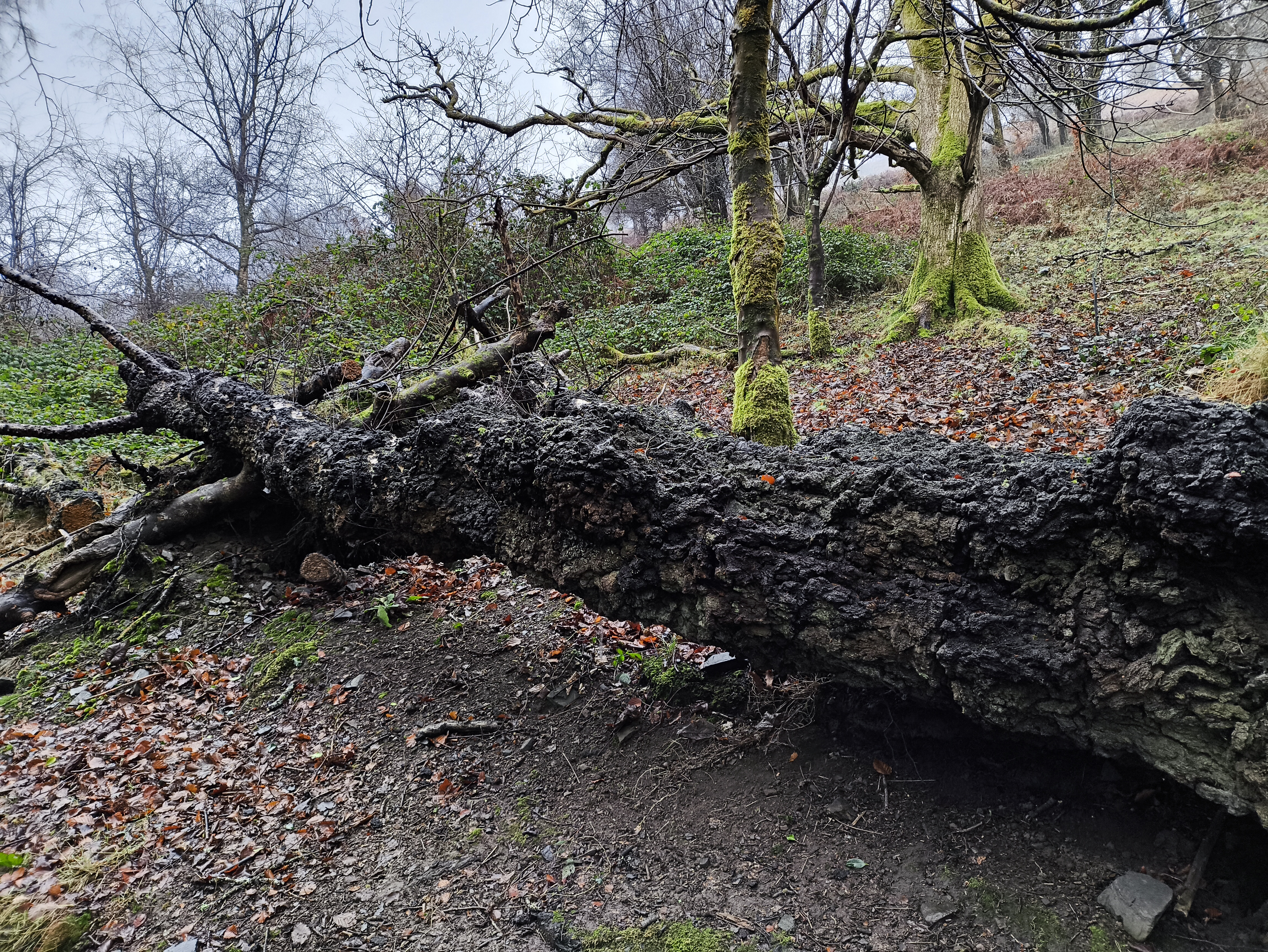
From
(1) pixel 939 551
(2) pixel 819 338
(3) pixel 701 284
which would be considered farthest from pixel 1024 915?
(3) pixel 701 284

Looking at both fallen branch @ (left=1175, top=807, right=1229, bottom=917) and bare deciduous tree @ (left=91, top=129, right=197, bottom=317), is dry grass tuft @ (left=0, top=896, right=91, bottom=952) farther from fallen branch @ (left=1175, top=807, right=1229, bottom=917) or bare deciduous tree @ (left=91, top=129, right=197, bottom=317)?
bare deciduous tree @ (left=91, top=129, right=197, bottom=317)

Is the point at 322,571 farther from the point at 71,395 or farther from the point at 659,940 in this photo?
the point at 71,395

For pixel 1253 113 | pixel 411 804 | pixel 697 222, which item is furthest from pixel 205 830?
pixel 1253 113

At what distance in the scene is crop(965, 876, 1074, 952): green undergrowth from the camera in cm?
174

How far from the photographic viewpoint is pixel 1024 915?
1.82 metres

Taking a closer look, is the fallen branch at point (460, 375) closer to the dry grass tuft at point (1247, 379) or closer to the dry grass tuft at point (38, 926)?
the dry grass tuft at point (38, 926)

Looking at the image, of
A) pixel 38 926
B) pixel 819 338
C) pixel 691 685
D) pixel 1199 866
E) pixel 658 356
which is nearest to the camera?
pixel 1199 866

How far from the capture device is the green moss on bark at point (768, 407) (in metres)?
3.99

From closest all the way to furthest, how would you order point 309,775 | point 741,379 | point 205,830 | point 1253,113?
1. point 205,830
2. point 309,775
3. point 741,379
4. point 1253,113

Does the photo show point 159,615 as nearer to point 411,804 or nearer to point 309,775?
point 309,775

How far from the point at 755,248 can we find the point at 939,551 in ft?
8.92

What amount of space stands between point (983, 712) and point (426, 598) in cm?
343

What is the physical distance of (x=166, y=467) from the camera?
210 inches

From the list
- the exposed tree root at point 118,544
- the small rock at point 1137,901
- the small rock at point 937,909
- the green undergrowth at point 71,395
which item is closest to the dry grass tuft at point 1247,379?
the small rock at point 1137,901
